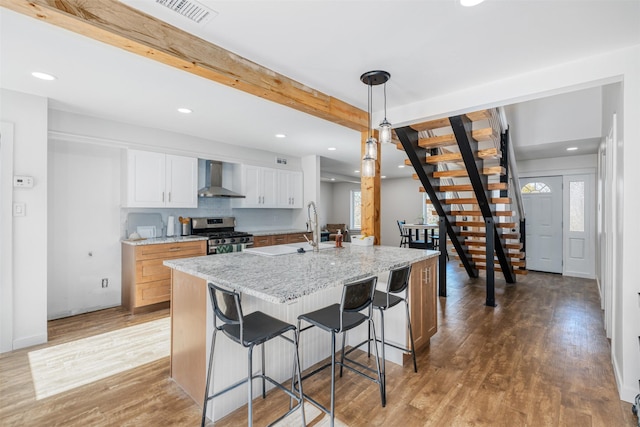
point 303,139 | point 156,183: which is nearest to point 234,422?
point 156,183

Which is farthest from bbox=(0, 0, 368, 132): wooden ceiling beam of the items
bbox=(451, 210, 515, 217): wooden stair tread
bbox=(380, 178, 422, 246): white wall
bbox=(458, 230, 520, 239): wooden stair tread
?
bbox=(380, 178, 422, 246): white wall

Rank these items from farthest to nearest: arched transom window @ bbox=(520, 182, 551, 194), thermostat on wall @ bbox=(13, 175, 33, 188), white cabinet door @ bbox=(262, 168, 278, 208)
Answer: arched transom window @ bbox=(520, 182, 551, 194), white cabinet door @ bbox=(262, 168, 278, 208), thermostat on wall @ bbox=(13, 175, 33, 188)

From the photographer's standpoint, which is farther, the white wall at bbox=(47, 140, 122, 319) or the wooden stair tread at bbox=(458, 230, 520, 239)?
the wooden stair tread at bbox=(458, 230, 520, 239)

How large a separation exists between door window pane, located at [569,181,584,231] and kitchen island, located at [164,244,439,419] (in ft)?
16.0

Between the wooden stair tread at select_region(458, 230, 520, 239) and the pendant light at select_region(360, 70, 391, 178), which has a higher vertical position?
the pendant light at select_region(360, 70, 391, 178)

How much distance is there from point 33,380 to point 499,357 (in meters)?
3.80

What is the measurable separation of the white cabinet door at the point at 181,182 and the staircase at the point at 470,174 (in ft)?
9.87

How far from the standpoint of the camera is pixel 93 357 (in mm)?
2670

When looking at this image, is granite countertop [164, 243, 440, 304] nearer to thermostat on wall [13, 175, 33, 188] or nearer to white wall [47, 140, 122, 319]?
thermostat on wall [13, 175, 33, 188]

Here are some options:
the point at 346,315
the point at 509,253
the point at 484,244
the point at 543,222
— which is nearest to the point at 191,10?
the point at 346,315

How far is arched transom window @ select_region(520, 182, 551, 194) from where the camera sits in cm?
609

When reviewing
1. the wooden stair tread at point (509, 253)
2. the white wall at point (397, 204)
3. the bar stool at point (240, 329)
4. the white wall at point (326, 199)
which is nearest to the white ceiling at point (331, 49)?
the bar stool at point (240, 329)

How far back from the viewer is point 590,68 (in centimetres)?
226

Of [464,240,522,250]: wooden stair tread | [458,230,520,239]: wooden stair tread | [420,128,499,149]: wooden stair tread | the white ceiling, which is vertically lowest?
[464,240,522,250]: wooden stair tread
